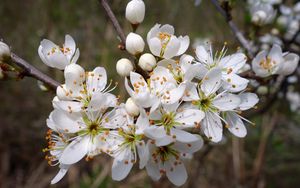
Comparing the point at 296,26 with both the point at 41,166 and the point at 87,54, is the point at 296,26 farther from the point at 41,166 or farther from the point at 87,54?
the point at 41,166

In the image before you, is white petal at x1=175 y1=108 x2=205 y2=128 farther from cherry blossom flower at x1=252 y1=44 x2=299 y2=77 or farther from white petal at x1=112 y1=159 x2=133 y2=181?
cherry blossom flower at x1=252 y1=44 x2=299 y2=77

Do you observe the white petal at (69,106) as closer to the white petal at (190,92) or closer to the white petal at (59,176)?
the white petal at (59,176)

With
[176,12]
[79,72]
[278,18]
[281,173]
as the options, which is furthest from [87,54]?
[79,72]

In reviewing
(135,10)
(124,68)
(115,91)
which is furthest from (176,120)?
(115,91)

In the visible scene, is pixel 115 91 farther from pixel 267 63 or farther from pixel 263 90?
pixel 267 63

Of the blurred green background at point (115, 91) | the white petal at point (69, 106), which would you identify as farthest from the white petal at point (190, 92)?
the blurred green background at point (115, 91)

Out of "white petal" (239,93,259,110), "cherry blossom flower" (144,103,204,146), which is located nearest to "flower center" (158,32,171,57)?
"cherry blossom flower" (144,103,204,146)
